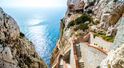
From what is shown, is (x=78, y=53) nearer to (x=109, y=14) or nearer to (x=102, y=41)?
(x=102, y=41)

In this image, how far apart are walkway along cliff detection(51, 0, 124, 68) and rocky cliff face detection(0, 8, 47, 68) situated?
511cm

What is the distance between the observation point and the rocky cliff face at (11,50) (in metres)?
28.1

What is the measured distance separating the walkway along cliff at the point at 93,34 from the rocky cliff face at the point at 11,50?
5112mm

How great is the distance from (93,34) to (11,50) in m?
12.3

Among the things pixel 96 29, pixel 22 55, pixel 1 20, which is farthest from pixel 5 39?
pixel 96 29

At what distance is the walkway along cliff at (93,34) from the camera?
2900cm

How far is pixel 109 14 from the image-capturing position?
42.2m

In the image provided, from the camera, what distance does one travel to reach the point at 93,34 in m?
39.3

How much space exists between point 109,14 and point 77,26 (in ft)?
32.9

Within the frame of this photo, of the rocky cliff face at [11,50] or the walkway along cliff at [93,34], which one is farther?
the walkway along cliff at [93,34]

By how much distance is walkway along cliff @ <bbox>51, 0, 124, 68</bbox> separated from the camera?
2900 cm

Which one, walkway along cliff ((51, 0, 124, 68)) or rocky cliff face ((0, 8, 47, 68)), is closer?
rocky cliff face ((0, 8, 47, 68))

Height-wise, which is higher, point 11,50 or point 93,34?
point 11,50

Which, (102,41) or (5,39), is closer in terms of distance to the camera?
(5,39)
